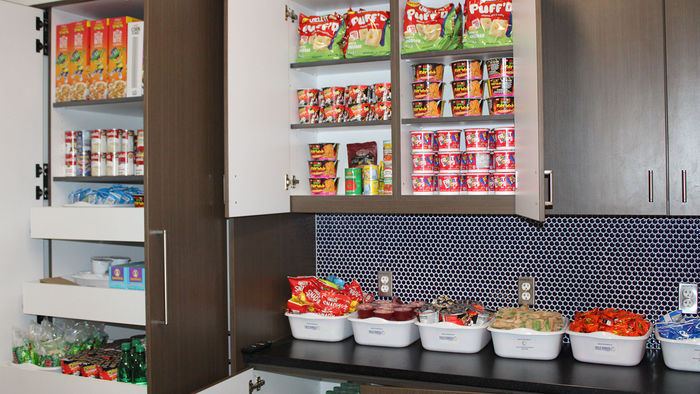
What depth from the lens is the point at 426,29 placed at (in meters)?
2.38

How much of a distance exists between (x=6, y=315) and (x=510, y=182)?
207 cm

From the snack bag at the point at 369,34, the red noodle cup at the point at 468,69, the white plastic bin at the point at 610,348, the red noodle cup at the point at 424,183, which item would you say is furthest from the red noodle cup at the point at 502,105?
the white plastic bin at the point at 610,348

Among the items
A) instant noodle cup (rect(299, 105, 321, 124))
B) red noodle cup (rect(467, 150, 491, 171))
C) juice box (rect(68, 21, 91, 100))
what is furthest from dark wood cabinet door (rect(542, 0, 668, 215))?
juice box (rect(68, 21, 91, 100))

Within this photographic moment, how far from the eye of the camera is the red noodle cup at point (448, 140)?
7.93ft

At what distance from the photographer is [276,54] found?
2.47 meters

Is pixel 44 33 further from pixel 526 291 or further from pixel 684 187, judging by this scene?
pixel 684 187

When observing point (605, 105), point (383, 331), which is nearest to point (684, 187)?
point (605, 105)

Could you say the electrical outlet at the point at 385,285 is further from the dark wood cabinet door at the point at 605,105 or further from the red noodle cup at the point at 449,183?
the dark wood cabinet door at the point at 605,105

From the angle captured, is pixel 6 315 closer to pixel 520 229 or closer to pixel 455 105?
pixel 455 105

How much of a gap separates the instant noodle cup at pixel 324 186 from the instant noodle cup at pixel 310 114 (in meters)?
0.26

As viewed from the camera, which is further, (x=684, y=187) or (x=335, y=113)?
(x=335, y=113)

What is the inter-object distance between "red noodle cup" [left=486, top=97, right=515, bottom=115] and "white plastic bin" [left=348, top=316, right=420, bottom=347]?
3.01ft

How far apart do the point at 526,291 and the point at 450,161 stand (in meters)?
0.69

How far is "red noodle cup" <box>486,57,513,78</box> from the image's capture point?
2.31 m
